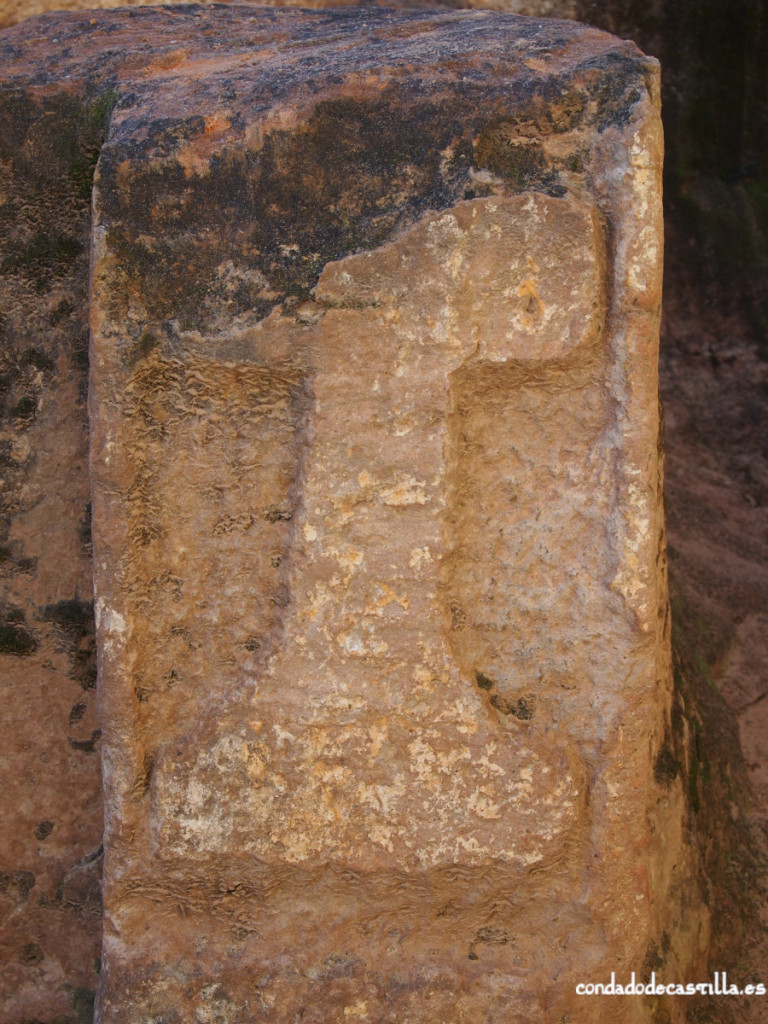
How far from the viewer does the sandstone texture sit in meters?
2.02

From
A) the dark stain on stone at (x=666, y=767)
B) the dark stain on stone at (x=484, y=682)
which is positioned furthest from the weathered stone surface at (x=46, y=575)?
the dark stain on stone at (x=666, y=767)

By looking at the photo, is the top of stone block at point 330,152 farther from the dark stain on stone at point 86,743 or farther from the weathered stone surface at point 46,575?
the dark stain on stone at point 86,743

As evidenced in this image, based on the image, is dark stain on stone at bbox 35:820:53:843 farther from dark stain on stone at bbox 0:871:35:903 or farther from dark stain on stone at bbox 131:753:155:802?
dark stain on stone at bbox 131:753:155:802

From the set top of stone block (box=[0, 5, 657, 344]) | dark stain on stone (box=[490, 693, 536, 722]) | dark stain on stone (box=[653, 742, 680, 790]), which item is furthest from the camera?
dark stain on stone (box=[653, 742, 680, 790])

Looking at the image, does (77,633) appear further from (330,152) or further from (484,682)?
(330,152)

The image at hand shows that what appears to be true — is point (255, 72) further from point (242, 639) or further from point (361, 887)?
point (361, 887)

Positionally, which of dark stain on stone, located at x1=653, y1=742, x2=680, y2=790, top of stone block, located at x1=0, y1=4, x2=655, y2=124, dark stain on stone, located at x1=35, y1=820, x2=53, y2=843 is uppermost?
top of stone block, located at x1=0, y1=4, x2=655, y2=124

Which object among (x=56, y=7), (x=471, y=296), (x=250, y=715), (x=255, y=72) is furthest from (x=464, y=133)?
(x=56, y=7)

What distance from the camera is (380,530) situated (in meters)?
2.07

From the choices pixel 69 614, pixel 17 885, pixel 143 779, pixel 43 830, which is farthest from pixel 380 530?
pixel 17 885

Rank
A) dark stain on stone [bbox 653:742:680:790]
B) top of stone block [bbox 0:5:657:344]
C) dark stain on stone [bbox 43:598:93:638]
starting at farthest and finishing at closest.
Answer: dark stain on stone [bbox 43:598:93:638]
dark stain on stone [bbox 653:742:680:790]
top of stone block [bbox 0:5:657:344]

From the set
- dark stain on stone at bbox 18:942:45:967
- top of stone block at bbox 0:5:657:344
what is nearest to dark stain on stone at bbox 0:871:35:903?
dark stain on stone at bbox 18:942:45:967

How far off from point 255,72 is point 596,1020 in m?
1.95

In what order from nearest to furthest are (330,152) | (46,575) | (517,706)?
(330,152) → (517,706) → (46,575)
